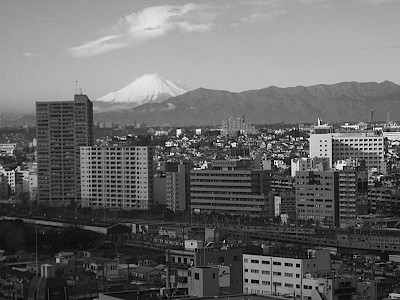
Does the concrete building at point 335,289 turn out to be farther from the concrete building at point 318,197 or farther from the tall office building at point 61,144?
the tall office building at point 61,144

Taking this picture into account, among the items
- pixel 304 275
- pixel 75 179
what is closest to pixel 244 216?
pixel 75 179

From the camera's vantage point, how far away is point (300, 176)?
89.8ft

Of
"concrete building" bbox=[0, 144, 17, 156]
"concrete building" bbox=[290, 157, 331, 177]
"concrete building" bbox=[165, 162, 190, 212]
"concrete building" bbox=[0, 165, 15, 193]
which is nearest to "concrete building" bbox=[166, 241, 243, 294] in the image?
"concrete building" bbox=[290, 157, 331, 177]

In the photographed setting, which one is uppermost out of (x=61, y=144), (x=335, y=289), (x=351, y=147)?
(x=61, y=144)

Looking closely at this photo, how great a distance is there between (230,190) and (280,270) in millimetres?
15919

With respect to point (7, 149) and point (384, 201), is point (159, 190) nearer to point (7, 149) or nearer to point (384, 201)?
point (384, 201)

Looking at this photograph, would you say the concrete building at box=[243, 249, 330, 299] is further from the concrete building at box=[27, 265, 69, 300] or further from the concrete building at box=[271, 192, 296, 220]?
the concrete building at box=[271, 192, 296, 220]

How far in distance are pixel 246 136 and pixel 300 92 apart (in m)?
44.1

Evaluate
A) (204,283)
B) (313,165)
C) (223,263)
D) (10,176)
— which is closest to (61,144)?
(10,176)

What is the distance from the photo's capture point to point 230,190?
29.3 meters

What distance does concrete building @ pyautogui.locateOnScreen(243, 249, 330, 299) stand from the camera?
13093mm

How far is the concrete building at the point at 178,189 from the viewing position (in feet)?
101

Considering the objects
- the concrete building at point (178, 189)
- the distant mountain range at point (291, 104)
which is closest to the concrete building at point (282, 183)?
the concrete building at point (178, 189)

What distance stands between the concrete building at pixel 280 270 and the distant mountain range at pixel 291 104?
7466cm
